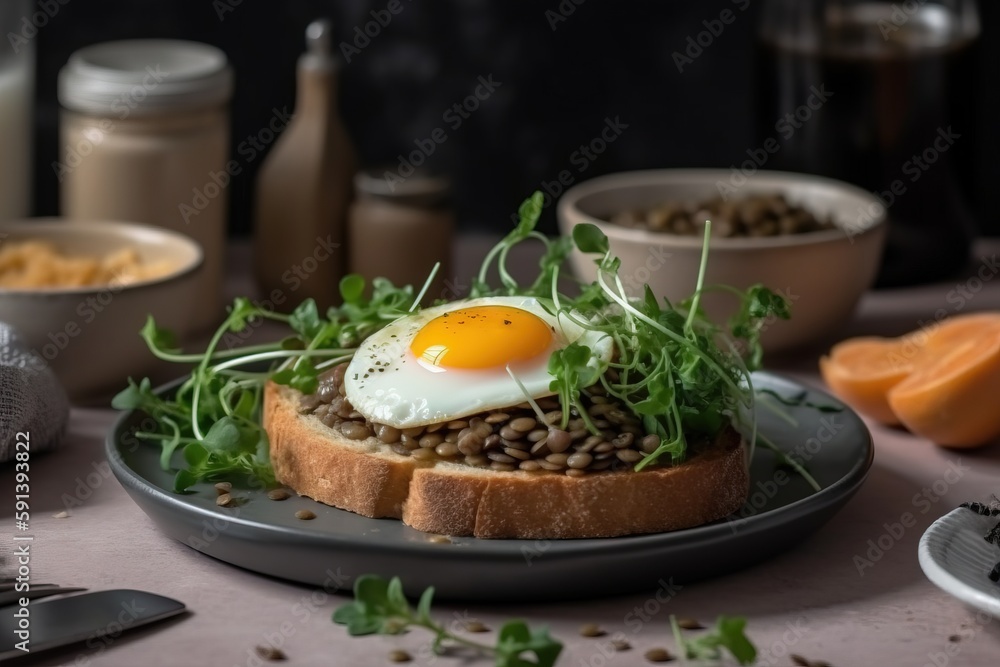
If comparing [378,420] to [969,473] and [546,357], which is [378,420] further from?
[969,473]

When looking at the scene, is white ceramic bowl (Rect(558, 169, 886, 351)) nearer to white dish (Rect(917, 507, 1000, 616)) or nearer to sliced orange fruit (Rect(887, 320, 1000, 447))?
sliced orange fruit (Rect(887, 320, 1000, 447))

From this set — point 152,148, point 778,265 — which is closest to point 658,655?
point 778,265

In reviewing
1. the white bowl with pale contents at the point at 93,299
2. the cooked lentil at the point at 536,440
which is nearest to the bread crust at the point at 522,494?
the cooked lentil at the point at 536,440

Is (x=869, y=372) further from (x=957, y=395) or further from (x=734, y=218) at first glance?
(x=734, y=218)

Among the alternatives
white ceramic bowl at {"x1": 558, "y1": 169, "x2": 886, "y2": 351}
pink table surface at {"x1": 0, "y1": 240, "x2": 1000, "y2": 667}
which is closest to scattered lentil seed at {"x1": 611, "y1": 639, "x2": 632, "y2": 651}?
pink table surface at {"x1": 0, "y1": 240, "x2": 1000, "y2": 667}

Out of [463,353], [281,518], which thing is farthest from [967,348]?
[281,518]

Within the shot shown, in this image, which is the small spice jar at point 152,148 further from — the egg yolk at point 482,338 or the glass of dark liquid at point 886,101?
the glass of dark liquid at point 886,101
